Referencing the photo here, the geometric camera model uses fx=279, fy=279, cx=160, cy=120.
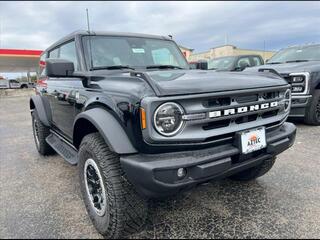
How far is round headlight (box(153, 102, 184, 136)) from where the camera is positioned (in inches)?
73.8

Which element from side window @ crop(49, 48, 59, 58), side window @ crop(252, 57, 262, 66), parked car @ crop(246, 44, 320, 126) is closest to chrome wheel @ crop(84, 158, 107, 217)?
side window @ crop(49, 48, 59, 58)

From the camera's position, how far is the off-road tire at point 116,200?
203 cm

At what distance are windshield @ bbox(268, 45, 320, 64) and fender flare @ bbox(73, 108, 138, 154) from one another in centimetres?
591

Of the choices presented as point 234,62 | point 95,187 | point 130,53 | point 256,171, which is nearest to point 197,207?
point 256,171

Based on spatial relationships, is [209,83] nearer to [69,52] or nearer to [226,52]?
[69,52]

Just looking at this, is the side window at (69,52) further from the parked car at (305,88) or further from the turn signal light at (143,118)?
the parked car at (305,88)

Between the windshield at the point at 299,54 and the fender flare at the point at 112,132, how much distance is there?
5909mm

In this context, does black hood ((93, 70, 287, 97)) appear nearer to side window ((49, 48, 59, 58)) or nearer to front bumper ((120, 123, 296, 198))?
front bumper ((120, 123, 296, 198))

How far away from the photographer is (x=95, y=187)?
94.7 inches

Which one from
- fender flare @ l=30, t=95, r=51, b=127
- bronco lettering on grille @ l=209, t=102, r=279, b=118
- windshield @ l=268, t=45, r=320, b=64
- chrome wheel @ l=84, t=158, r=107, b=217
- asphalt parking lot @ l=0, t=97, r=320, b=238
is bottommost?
asphalt parking lot @ l=0, t=97, r=320, b=238

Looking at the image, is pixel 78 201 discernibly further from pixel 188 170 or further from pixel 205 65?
pixel 205 65

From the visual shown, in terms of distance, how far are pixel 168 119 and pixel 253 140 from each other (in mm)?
748

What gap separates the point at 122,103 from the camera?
80.4 inches

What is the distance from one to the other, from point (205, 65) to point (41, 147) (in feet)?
9.35
